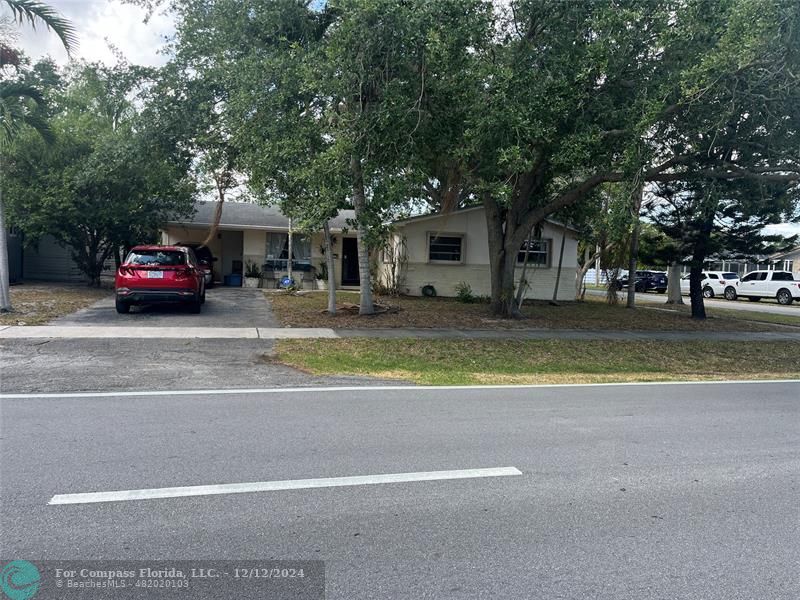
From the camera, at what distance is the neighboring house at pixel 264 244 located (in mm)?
25719

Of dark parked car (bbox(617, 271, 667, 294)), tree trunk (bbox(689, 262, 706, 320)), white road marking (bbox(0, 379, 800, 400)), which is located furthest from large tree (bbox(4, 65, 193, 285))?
dark parked car (bbox(617, 271, 667, 294))

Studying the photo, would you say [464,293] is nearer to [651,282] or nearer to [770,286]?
[770,286]

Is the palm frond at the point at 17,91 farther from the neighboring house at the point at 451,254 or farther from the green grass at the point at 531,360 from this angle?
the neighboring house at the point at 451,254

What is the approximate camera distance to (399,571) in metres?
3.38

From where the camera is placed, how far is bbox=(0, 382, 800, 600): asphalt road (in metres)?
3.45

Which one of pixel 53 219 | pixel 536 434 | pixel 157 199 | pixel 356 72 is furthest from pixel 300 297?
pixel 536 434

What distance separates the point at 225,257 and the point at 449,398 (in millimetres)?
22251

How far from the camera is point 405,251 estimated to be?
75.7 feet

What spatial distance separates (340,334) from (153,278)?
15.9 ft

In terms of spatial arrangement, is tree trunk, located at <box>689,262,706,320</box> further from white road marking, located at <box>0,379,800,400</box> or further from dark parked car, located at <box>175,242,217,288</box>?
dark parked car, located at <box>175,242,217,288</box>

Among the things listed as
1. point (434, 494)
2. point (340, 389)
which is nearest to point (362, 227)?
point (340, 389)

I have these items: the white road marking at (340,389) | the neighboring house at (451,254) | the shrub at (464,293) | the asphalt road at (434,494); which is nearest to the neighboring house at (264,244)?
the neighboring house at (451,254)

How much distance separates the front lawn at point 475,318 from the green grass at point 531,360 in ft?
7.80

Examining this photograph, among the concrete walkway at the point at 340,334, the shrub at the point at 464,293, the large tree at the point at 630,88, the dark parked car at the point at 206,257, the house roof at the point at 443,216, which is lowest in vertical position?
the concrete walkway at the point at 340,334
